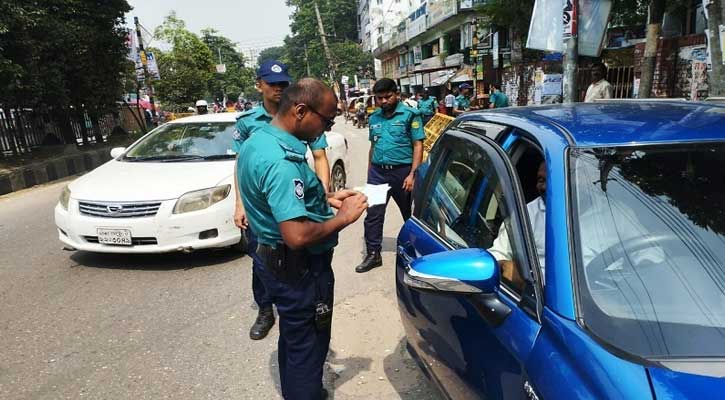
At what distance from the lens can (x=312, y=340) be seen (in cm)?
216

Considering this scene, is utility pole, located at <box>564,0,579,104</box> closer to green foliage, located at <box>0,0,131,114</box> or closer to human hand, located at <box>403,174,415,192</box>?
human hand, located at <box>403,174,415,192</box>

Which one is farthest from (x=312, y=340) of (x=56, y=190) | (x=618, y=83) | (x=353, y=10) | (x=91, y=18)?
(x=353, y=10)

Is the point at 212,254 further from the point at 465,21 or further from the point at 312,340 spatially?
the point at 465,21

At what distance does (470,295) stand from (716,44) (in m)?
5.92

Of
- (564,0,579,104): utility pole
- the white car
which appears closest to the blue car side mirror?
the white car

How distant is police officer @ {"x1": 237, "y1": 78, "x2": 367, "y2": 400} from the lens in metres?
1.85

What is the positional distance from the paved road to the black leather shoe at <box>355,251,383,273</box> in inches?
3.1

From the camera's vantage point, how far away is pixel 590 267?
1.49m

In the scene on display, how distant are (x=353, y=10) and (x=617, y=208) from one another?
8425 centimetres

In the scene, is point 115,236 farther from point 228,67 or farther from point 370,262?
point 228,67

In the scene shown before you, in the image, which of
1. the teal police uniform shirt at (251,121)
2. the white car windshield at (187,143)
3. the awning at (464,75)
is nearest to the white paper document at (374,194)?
the teal police uniform shirt at (251,121)

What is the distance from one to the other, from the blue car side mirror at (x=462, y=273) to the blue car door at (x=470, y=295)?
49mm

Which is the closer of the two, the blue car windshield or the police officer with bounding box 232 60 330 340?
the blue car windshield

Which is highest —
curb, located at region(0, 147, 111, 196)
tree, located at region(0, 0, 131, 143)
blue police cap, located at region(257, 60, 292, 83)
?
tree, located at region(0, 0, 131, 143)
